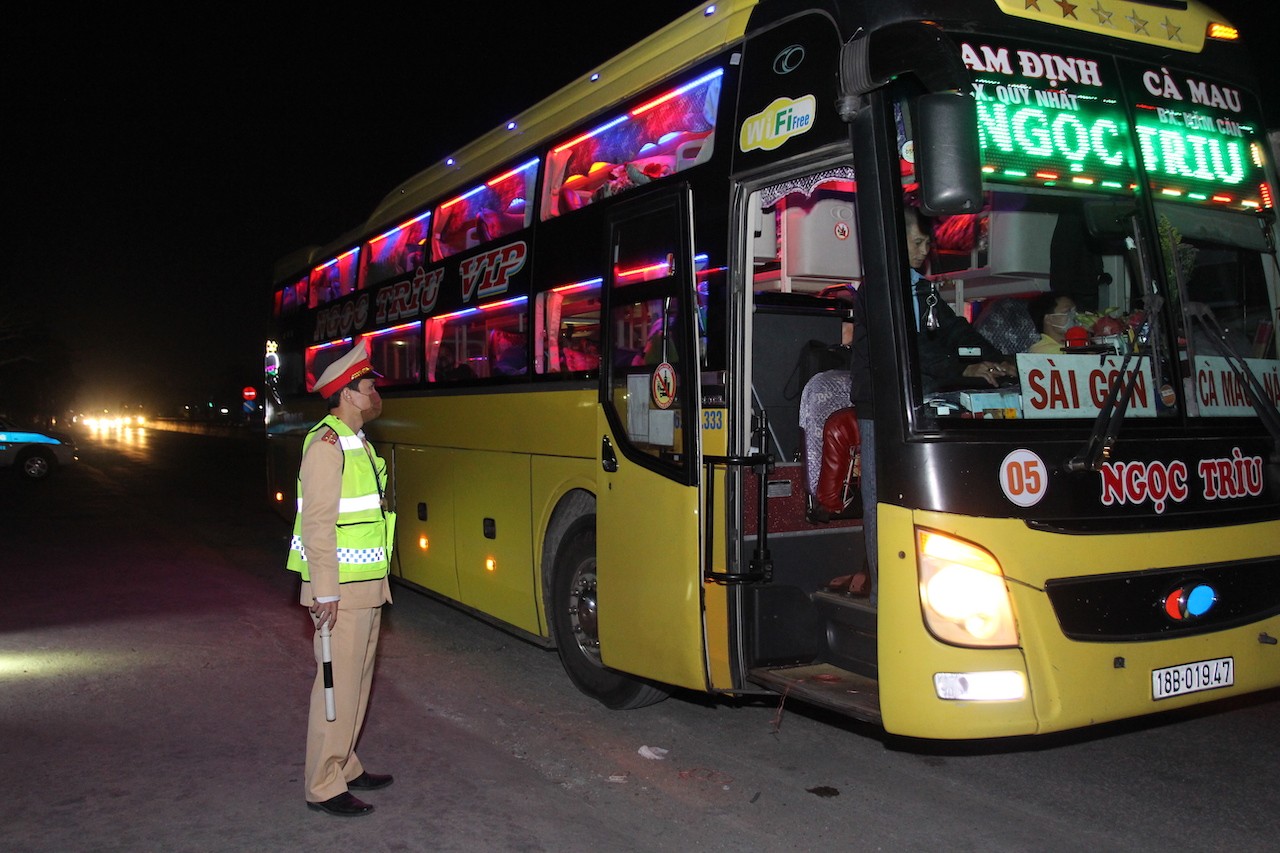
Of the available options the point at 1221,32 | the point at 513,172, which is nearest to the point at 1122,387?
the point at 1221,32

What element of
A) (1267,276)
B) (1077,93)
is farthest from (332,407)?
(1267,276)

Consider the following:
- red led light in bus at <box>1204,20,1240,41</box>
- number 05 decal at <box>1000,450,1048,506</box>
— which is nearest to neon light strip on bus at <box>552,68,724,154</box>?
red led light in bus at <box>1204,20,1240,41</box>

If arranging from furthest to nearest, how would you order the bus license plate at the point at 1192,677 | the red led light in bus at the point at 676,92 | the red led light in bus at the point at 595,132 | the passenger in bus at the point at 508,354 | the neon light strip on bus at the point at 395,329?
the neon light strip on bus at the point at 395,329 < the passenger in bus at the point at 508,354 < the red led light in bus at the point at 595,132 < the red led light in bus at the point at 676,92 < the bus license plate at the point at 1192,677

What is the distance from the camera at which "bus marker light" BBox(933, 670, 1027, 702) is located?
13.4 feet

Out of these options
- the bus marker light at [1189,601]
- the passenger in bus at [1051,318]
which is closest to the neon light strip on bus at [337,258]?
the passenger in bus at [1051,318]

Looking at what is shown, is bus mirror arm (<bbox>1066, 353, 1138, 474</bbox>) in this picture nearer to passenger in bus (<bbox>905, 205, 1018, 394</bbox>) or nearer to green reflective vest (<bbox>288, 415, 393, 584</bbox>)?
passenger in bus (<bbox>905, 205, 1018, 394</bbox>)

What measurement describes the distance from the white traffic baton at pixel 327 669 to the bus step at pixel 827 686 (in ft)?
6.13

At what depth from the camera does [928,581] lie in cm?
416

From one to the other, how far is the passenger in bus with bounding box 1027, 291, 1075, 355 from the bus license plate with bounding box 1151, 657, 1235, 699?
1339mm

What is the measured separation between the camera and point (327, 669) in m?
4.58

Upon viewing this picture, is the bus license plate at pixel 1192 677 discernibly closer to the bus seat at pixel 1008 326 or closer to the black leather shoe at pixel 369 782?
the bus seat at pixel 1008 326

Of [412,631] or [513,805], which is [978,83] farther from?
[412,631]

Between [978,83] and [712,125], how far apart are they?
1.44 meters

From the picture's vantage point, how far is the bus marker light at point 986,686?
13.4 ft
